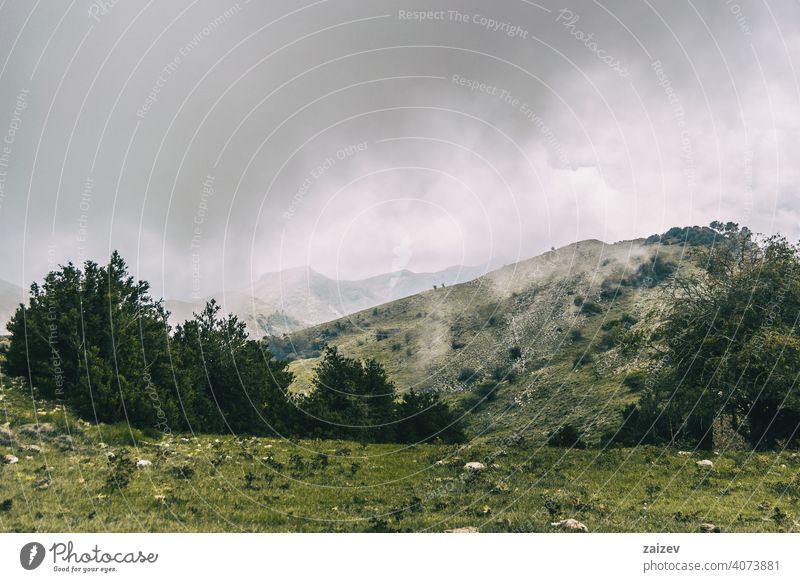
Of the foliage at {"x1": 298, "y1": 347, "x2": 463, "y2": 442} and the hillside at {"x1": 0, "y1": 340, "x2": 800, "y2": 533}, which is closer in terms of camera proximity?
the hillside at {"x1": 0, "y1": 340, "x2": 800, "y2": 533}

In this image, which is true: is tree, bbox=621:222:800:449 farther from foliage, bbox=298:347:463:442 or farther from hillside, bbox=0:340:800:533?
foliage, bbox=298:347:463:442

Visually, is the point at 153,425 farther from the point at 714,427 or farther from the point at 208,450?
the point at 714,427

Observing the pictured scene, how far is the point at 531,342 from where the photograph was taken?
446 ft

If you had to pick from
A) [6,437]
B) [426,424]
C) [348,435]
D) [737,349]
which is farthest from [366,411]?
[737,349]

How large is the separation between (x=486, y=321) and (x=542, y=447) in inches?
5260

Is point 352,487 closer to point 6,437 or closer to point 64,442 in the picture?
point 64,442

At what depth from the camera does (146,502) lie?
14.3 m

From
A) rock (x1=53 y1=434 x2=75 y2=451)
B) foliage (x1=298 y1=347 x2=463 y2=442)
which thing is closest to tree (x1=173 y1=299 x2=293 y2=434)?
foliage (x1=298 y1=347 x2=463 y2=442)

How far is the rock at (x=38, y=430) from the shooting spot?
64.3ft

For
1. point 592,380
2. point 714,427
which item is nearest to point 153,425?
point 714,427

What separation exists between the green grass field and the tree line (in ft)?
8.03

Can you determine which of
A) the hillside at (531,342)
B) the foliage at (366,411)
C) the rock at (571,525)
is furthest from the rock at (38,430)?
the hillside at (531,342)

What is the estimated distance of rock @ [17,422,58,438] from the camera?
64.3 feet

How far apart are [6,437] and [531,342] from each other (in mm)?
127806
